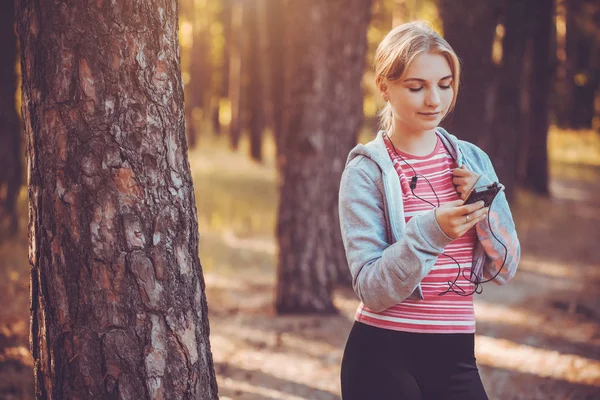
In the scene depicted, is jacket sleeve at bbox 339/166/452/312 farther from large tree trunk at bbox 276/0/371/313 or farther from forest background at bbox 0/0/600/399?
large tree trunk at bbox 276/0/371/313

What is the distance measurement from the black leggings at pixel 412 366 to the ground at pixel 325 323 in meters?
2.74

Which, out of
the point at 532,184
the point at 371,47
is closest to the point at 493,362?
the point at 532,184

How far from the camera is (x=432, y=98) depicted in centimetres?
254

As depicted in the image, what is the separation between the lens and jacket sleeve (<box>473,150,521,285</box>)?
2.67m

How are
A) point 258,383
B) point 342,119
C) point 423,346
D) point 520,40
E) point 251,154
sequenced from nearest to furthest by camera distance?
1. point 423,346
2. point 258,383
3. point 342,119
4. point 520,40
5. point 251,154

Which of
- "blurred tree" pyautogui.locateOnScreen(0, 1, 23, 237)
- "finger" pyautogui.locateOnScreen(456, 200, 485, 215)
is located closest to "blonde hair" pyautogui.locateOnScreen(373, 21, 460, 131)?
"finger" pyautogui.locateOnScreen(456, 200, 485, 215)

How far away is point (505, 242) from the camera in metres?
2.71

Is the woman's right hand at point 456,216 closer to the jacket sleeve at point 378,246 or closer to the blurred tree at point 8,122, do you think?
the jacket sleeve at point 378,246

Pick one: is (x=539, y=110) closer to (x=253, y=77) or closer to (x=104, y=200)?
(x=253, y=77)

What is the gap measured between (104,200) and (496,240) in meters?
1.55

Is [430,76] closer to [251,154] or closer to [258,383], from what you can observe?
[258,383]

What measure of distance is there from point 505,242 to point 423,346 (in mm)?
544

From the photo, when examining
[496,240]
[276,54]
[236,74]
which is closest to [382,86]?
[496,240]

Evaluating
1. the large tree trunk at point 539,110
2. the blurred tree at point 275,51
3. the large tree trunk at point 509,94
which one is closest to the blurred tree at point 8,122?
the blurred tree at point 275,51
